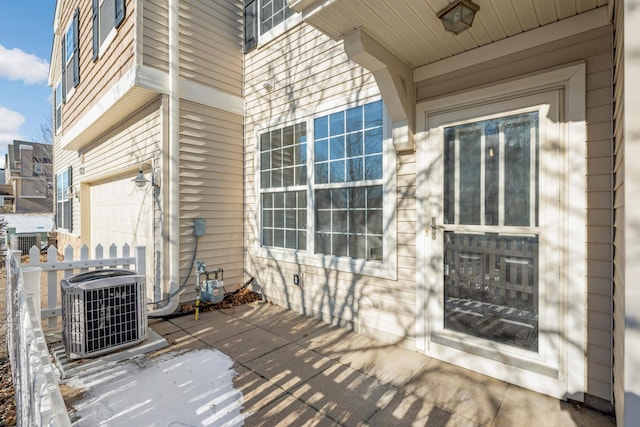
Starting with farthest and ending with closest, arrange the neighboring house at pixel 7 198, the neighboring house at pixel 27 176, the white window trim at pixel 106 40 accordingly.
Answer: the neighboring house at pixel 7 198, the neighboring house at pixel 27 176, the white window trim at pixel 106 40

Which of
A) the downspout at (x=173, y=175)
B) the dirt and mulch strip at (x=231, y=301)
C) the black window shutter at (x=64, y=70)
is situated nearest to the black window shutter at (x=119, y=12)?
the downspout at (x=173, y=175)

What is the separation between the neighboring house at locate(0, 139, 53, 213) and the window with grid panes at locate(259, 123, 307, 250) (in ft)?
77.8

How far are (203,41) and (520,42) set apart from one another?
4162 millimetres

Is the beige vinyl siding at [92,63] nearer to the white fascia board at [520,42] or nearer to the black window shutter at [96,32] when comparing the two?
the black window shutter at [96,32]

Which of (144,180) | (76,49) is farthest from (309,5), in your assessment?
(76,49)

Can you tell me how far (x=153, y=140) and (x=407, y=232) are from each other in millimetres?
3745

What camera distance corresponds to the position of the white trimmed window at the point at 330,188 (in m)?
3.32

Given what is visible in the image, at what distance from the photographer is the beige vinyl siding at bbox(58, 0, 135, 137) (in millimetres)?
4160

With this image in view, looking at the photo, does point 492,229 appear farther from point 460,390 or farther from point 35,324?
point 35,324

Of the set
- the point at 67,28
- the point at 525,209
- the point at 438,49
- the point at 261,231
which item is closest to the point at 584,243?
the point at 525,209

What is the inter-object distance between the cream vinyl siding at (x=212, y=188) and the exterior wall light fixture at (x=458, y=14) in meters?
3.50

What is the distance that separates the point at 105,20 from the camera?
4996mm

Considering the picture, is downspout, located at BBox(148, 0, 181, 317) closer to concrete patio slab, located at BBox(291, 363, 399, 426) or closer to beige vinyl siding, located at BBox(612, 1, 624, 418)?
concrete patio slab, located at BBox(291, 363, 399, 426)

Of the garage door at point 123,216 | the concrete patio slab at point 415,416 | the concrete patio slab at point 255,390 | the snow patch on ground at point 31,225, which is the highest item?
the garage door at point 123,216
